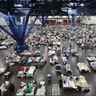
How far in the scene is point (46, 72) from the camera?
25.1 m

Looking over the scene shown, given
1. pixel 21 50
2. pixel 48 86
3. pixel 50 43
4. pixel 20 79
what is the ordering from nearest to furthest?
pixel 48 86
pixel 20 79
pixel 21 50
pixel 50 43

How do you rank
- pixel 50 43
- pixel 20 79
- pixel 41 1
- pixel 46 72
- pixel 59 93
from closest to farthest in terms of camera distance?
pixel 59 93 → pixel 20 79 → pixel 46 72 → pixel 41 1 → pixel 50 43

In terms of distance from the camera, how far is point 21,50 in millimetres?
37219

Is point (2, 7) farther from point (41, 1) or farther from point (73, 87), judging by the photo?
point (73, 87)

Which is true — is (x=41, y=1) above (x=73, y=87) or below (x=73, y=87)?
above

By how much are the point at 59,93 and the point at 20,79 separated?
6.42 metres

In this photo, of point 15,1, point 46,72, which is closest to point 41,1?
→ point 15,1

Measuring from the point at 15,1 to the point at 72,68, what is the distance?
14.5 m

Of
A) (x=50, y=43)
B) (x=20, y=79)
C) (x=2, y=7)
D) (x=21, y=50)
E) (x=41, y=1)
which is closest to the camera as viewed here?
(x=20, y=79)

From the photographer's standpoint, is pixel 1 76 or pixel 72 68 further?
pixel 72 68

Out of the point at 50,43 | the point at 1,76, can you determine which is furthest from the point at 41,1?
the point at 50,43

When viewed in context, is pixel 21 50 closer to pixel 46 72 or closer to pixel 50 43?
pixel 50 43

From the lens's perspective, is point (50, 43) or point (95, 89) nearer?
point (95, 89)

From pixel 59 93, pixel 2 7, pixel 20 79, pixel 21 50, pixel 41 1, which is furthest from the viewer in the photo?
pixel 21 50
